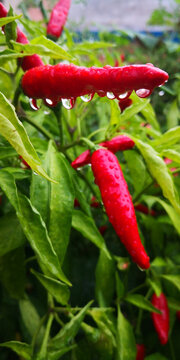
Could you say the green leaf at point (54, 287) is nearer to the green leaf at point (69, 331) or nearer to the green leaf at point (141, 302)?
the green leaf at point (69, 331)

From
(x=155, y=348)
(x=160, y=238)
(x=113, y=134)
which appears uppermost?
(x=113, y=134)

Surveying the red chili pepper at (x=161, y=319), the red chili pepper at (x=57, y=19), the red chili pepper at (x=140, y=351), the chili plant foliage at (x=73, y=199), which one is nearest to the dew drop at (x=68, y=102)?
the chili plant foliage at (x=73, y=199)

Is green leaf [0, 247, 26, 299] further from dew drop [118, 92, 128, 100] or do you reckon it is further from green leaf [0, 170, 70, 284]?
dew drop [118, 92, 128, 100]

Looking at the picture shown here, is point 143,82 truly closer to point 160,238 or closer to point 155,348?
point 160,238

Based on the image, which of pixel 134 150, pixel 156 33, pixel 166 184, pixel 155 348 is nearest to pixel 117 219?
pixel 166 184

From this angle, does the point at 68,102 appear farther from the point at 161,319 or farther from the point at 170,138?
the point at 161,319

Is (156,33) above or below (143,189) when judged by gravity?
above
